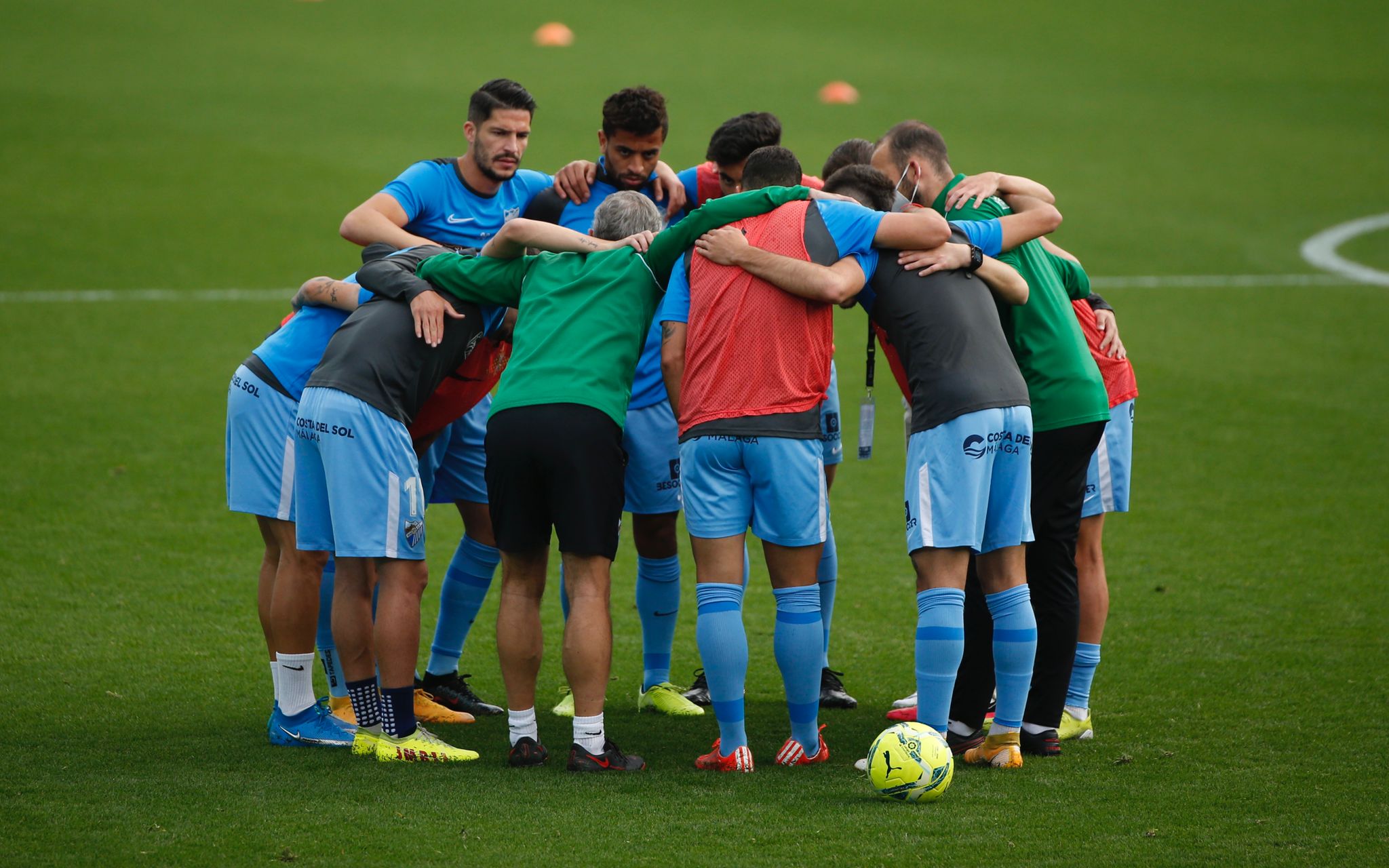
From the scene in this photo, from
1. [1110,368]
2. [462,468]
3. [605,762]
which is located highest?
[1110,368]

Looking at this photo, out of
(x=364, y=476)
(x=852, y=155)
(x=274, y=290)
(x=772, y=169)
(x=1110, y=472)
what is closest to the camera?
(x=364, y=476)

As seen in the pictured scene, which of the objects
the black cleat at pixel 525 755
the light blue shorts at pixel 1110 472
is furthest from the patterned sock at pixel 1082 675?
the black cleat at pixel 525 755

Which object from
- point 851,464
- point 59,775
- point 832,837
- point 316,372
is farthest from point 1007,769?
point 851,464

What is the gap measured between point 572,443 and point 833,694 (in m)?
2.02

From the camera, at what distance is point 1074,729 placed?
5543 mm

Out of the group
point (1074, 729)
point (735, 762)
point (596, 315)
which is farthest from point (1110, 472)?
point (596, 315)

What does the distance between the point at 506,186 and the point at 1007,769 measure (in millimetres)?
3528

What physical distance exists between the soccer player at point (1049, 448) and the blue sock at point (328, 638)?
→ 8.31 ft

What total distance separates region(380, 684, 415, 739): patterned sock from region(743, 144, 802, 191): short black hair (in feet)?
7.56

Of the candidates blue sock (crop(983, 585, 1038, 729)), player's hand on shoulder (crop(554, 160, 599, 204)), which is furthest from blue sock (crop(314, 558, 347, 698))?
blue sock (crop(983, 585, 1038, 729))

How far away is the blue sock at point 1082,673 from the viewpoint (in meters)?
5.64

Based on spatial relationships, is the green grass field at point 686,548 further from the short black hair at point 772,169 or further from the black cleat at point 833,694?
the short black hair at point 772,169

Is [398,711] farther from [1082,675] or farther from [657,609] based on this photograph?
[1082,675]

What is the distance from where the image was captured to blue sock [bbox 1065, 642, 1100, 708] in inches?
222
